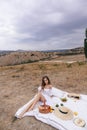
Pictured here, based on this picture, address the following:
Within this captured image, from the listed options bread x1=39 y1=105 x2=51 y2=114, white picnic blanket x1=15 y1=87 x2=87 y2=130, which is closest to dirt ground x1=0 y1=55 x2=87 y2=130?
white picnic blanket x1=15 y1=87 x2=87 y2=130

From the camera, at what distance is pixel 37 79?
43.0 feet

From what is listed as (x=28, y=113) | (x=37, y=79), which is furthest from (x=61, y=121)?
(x=37, y=79)

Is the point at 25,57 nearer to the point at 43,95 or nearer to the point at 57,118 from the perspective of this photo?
the point at 43,95

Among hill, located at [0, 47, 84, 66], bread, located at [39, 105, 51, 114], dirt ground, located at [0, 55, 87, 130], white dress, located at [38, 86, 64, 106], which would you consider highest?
white dress, located at [38, 86, 64, 106]

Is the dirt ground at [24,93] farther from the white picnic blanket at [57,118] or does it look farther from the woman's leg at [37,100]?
the woman's leg at [37,100]

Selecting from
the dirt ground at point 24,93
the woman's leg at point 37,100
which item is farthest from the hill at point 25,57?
the woman's leg at point 37,100

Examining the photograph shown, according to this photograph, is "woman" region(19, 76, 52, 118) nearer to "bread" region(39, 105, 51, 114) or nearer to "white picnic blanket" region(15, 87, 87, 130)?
"white picnic blanket" region(15, 87, 87, 130)

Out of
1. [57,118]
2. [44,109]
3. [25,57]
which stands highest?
[44,109]

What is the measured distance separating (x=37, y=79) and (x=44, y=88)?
15.2 feet

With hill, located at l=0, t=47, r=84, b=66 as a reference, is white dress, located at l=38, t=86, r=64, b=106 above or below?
above

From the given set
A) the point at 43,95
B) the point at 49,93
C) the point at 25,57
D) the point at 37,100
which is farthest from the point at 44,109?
the point at 25,57

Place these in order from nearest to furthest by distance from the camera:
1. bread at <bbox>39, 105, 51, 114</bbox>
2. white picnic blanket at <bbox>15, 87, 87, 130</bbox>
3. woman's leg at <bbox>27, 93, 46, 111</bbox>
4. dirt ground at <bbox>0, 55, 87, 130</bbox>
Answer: white picnic blanket at <bbox>15, 87, 87, 130</bbox> < dirt ground at <bbox>0, 55, 87, 130</bbox> < bread at <bbox>39, 105, 51, 114</bbox> < woman's leg at <bbox>27, 93, 46, 111</bbox>

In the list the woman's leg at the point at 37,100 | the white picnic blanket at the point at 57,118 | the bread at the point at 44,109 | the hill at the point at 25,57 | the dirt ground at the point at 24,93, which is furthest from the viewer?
the hill at the point at 25,57

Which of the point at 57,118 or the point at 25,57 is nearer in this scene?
the point at 57,118
